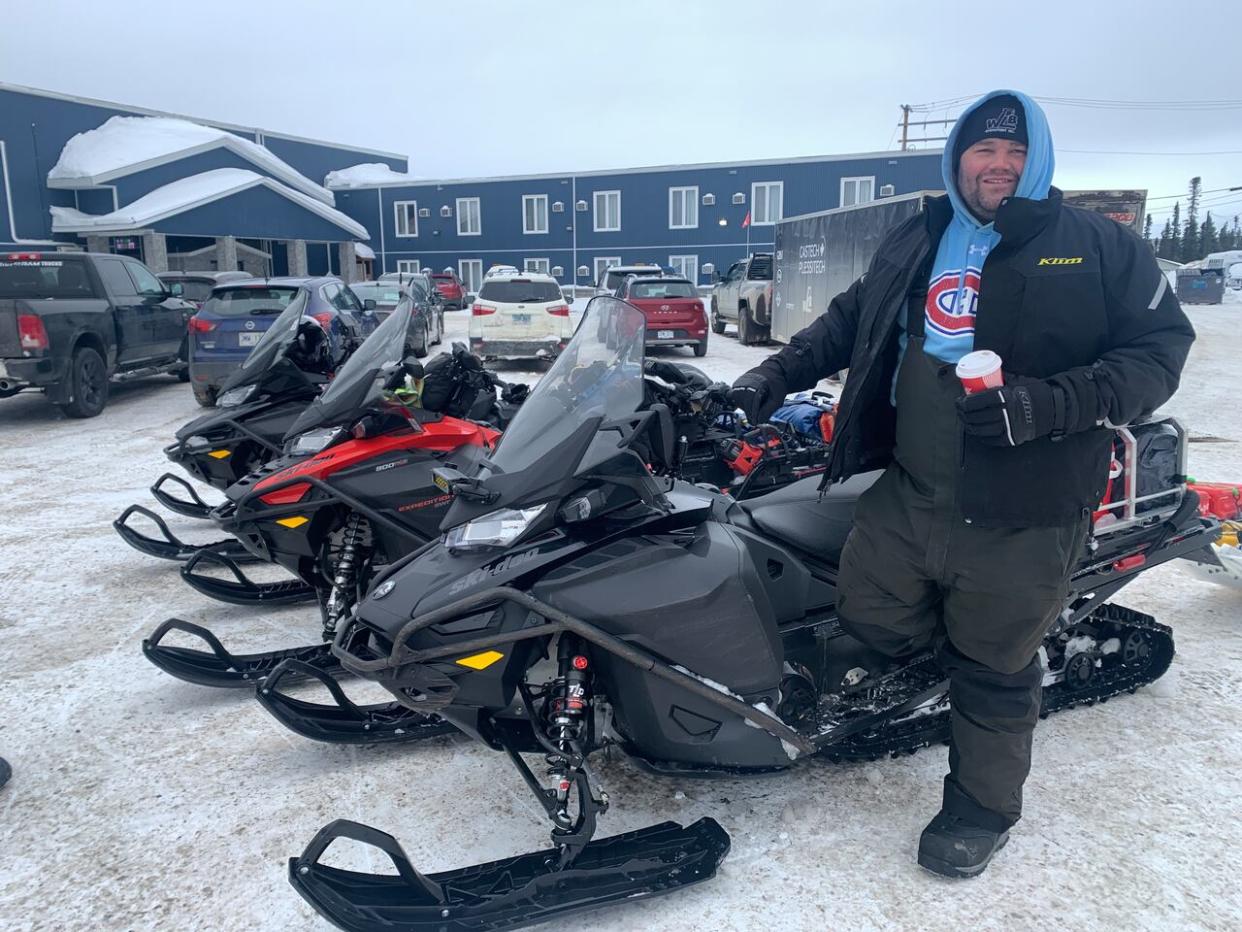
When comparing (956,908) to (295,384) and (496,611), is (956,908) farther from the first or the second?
(295,384)

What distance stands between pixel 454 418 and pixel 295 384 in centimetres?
140

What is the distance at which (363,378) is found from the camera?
13.4 feet

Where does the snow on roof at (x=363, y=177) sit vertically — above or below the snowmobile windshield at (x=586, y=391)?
above

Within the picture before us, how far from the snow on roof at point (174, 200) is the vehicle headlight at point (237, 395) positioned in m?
23.3

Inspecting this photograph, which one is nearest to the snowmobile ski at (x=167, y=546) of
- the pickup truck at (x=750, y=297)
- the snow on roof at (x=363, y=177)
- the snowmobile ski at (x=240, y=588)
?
the snowmobile ski at (x=240, y=588)

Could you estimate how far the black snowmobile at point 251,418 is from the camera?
511cm

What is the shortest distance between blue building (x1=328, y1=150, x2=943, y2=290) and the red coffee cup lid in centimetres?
3337

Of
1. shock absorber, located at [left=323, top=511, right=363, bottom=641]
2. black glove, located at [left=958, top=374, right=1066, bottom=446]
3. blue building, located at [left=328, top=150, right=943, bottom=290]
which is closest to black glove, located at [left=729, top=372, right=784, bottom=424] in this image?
black glove, located at [left=958, top=374, right=1066, bottom=446]

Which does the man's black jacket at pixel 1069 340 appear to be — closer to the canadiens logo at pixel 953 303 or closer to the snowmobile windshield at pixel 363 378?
the canadiens logo at pixel 953 303

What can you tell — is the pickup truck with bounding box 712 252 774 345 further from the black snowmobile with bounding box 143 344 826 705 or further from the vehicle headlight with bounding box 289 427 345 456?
the vehicle headlight with bounding box 289 427 345 456

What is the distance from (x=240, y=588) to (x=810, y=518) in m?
3.24

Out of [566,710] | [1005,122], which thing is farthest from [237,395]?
[1005,122]

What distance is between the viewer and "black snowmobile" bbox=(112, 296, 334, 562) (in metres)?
5.11

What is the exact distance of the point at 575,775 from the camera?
243 cm
